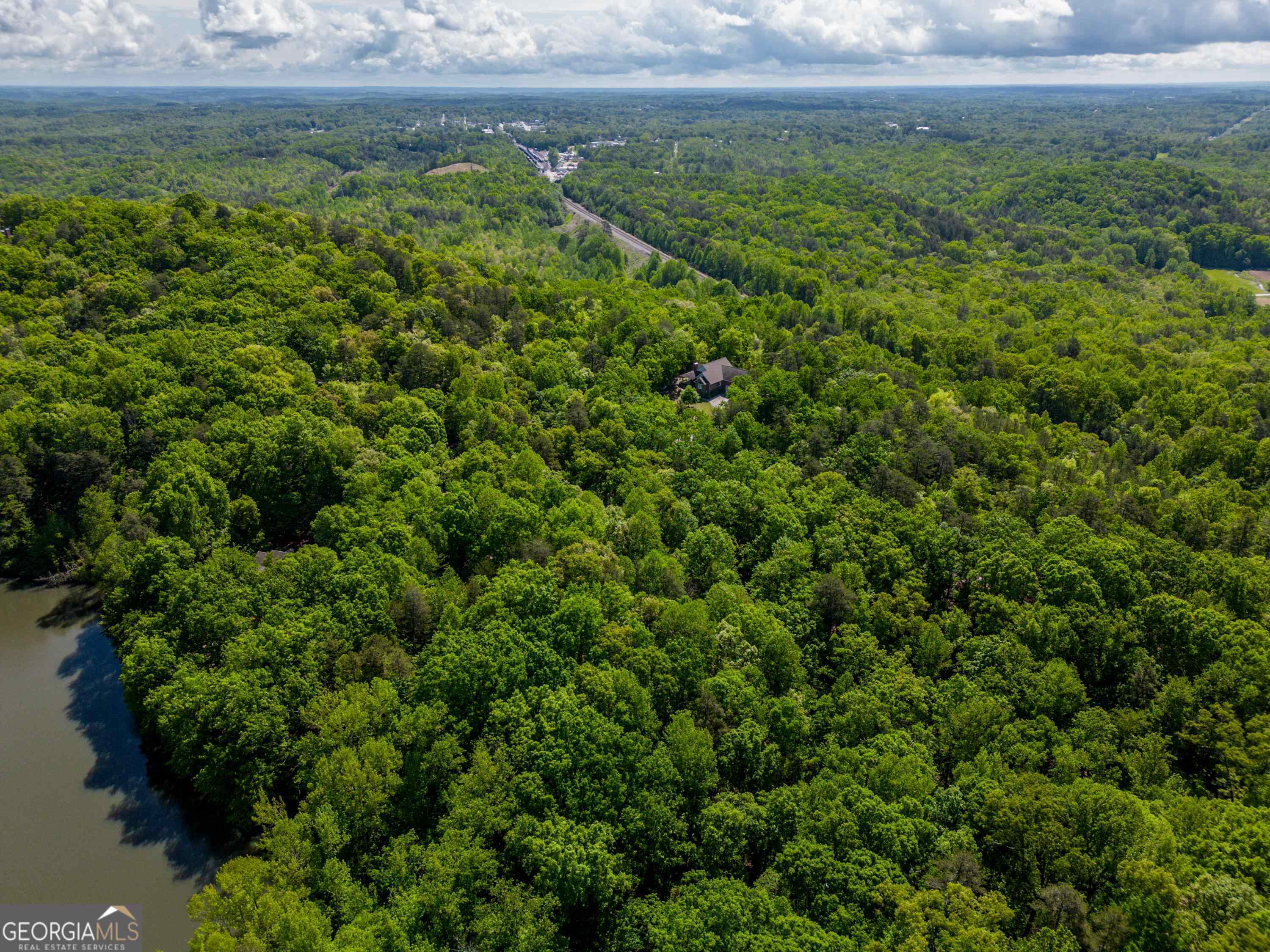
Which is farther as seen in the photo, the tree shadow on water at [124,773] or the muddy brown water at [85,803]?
the tree shadow on water at [124,773]

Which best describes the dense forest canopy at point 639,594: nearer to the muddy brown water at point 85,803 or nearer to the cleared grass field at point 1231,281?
the muddy brown water at point 85,803

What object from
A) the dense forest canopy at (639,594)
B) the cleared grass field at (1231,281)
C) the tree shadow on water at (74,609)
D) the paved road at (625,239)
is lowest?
the tree shadow on water at (74,609)

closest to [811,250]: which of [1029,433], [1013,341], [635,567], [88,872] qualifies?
[1013,341]

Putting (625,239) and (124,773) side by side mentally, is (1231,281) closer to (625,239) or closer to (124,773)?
(625,239)

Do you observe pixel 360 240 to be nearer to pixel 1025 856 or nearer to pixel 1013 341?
pixel 1013 341

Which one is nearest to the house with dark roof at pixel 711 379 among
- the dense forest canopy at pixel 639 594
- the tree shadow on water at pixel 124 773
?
the dense forest canopy at pixel 639 594

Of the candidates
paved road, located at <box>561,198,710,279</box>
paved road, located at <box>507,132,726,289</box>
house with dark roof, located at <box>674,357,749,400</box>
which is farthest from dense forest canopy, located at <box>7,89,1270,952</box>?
paved road, located at <box>561,198,710,279</box>

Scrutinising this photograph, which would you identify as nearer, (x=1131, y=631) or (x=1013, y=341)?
(x=1131, y=631)
